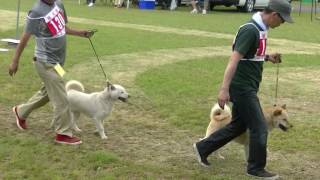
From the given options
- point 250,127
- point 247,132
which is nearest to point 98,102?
point 247,132

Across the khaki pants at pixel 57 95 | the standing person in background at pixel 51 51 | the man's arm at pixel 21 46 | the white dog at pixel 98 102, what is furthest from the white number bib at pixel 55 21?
the white dog at pixel 98 102

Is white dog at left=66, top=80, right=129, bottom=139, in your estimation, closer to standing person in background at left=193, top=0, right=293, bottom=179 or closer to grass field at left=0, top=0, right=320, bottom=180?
grass field at left=0, top=0, right=320, bottom=180

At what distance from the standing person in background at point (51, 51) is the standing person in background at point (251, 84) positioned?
5.60 ft

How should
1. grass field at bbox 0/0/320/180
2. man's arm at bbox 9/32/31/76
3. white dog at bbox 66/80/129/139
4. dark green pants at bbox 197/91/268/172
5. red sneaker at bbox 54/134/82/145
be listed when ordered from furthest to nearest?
1. white dog at bbox 66/80/129/139
2. red sneaker at bbox 54/134/82/145
3. man's arm at bbox 9/32/31/76
4. grass field at bbox 0/0/320/180
5. dark green pants at bbox 197/91/268/172

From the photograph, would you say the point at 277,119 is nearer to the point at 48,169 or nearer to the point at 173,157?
the point at 173,157

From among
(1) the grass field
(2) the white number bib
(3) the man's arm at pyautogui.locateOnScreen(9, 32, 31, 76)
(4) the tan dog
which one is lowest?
(1) the grass field

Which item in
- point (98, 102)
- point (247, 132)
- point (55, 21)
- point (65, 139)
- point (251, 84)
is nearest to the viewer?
point (251, 84)

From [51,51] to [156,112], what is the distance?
242 cm

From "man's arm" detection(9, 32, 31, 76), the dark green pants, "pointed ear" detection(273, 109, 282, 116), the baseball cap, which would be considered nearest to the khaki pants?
"man's arm" detection(9, 32, 31, 76)

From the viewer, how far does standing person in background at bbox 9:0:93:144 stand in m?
6.29

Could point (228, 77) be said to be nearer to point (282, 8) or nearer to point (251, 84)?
point (251, 84)

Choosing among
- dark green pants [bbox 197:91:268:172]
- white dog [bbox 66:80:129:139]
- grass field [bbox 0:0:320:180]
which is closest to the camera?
dark green pants [bbox 197:91:268:172]

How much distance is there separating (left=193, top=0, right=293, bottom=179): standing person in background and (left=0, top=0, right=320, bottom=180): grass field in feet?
1.16

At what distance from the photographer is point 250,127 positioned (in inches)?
220
